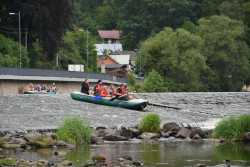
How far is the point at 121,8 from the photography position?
143875 mm

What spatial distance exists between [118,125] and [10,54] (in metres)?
35.9

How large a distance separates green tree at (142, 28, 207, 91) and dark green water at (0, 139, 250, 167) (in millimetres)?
58059

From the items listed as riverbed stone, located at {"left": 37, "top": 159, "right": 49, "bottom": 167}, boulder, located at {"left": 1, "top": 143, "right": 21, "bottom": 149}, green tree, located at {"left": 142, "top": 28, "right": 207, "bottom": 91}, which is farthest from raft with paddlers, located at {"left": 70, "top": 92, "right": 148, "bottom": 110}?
green tree, located at {"left": 142, "top": 28, "right": 207, "bottom": 91}

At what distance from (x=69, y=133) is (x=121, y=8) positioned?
121m

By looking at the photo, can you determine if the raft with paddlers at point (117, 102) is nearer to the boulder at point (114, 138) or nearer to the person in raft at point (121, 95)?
the person in raft at point (121, 95)

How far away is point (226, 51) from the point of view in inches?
3487

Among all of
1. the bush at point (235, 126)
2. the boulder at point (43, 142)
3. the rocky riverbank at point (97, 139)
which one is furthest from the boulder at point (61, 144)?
the bush at point (235, 126)

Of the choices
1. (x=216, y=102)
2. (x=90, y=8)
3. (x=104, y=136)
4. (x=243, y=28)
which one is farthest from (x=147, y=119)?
(x=90, y=8)

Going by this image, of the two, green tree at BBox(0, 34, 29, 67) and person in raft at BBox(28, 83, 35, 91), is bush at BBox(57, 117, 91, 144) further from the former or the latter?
green tree at BBox(0, 34, 29, 67)

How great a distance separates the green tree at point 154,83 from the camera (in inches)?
3147

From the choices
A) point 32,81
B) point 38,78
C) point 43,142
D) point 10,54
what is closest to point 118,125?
point 43,142

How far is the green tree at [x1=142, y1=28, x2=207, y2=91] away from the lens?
82.7 meters

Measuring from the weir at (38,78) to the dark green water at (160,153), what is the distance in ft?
94.8

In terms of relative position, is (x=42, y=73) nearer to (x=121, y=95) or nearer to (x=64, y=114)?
(x=121, y=95)
